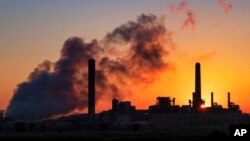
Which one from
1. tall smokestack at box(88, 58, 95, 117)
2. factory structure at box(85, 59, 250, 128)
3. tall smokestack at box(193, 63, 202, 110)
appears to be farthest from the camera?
factory structure at box(85, 59, 250, 128)

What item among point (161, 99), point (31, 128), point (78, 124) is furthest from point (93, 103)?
point (161, 99)

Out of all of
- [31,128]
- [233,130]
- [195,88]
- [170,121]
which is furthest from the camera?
[170,121]

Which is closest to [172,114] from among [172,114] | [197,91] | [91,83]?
[172,114]

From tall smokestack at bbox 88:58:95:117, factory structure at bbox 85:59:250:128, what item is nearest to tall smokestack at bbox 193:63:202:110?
factory structure at bbox 85:59:250:128

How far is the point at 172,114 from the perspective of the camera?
186125mm

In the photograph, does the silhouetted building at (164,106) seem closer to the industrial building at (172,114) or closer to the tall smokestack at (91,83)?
the industrial building at (172,114)

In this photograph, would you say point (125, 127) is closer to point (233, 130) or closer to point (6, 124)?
point (6, 124)

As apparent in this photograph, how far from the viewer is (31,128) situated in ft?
463

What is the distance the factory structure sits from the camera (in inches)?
6939

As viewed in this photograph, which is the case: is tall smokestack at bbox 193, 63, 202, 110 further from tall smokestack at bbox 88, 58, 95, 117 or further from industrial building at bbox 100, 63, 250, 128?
tall smokestack at bbox 88, 58, 95, 117

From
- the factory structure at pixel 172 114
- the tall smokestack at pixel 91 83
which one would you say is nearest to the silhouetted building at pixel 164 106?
the factory structure at pixel 172 114

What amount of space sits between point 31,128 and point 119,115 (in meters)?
39.2

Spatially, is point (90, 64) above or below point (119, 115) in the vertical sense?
above

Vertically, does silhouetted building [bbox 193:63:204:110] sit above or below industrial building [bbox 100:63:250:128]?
above
